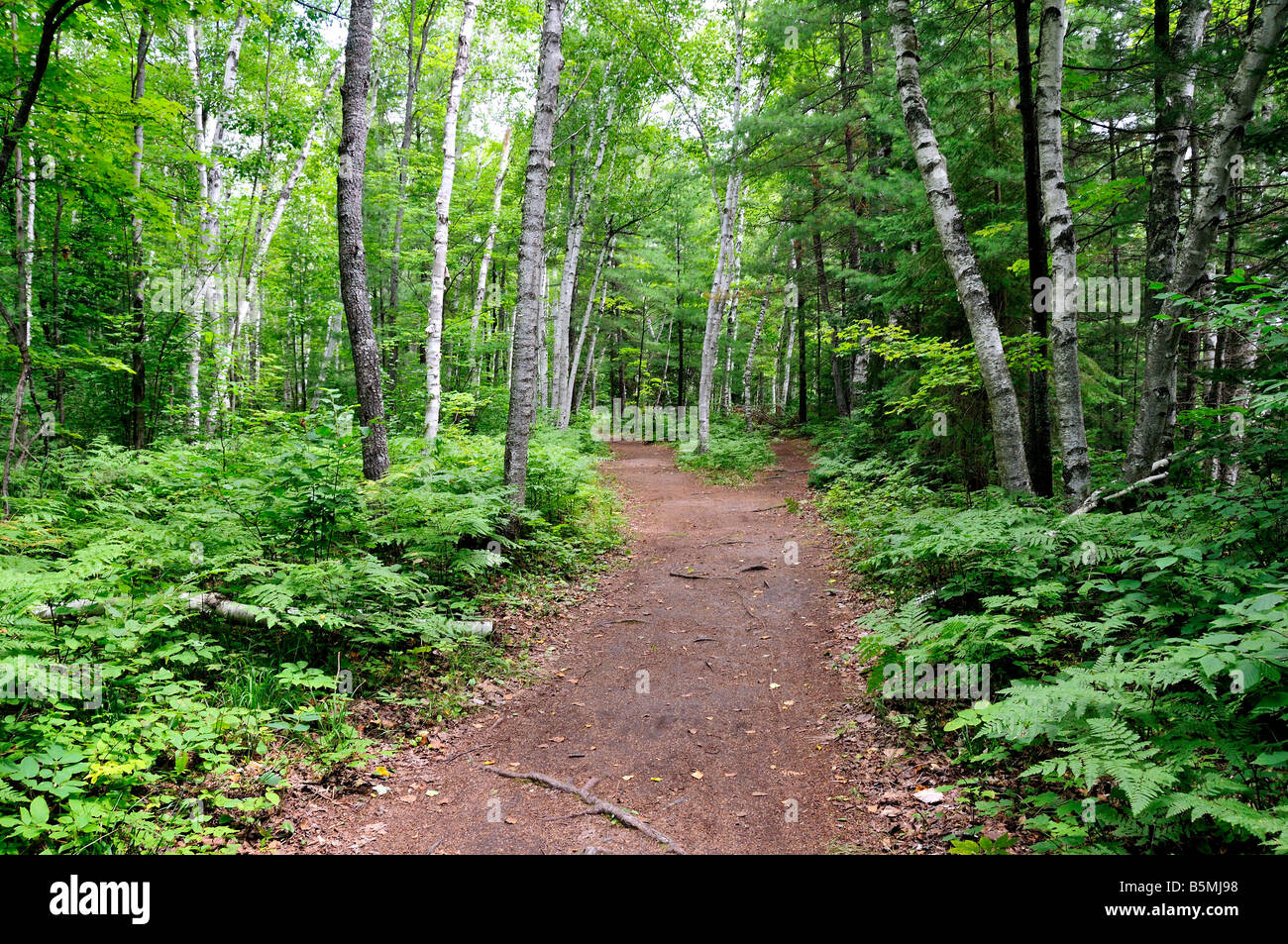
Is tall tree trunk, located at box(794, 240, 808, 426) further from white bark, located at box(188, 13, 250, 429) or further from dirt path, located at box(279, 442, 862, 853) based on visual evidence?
white bark, located at box(188, 13, 250, 429)

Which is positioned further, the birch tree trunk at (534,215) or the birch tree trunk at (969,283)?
the birch tree trunk at (534,215)

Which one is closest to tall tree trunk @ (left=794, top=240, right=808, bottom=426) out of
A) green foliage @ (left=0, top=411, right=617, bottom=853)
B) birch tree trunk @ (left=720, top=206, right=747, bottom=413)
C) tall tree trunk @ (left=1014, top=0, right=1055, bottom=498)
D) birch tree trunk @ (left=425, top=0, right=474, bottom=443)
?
birch tree trunk @ (left=720, top=206, right=747, bottom=413)

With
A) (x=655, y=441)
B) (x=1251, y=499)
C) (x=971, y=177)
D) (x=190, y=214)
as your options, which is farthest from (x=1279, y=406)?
(x=655, y=441)

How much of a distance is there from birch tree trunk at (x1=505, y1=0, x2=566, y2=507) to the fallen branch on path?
4.24 m

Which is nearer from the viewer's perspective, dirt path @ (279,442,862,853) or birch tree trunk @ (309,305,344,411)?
dirt path @ (279,442,862,853)

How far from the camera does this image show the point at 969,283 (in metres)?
7.23

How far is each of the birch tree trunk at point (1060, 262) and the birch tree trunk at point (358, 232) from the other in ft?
27.0

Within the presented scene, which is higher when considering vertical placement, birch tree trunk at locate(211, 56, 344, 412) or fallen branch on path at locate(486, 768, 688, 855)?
birch tree trunk at locate(211, 56, 344, 412)

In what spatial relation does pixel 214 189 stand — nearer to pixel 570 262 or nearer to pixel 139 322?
pixel 139 322

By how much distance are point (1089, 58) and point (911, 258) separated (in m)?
3.49

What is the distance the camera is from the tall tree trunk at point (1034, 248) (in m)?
7.21

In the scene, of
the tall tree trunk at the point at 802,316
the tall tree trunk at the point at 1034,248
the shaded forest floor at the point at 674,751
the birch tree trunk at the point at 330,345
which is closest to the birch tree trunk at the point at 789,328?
the tall tree trunk at the point at 802,316

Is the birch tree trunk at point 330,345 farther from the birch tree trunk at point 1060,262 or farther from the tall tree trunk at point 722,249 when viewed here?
the birch tree trunk at point 1060,262

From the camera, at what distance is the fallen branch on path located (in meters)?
3.63
